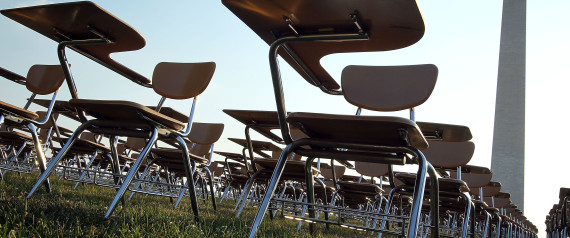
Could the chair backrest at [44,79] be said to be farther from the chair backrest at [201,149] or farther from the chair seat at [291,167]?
the chair backrest at [201,149]

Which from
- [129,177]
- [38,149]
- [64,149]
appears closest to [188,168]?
[129,177]

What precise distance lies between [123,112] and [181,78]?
2.84ft

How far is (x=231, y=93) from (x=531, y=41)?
16530 millimetres

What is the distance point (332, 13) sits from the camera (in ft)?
4.35

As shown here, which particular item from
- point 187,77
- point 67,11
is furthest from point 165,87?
point 67,11

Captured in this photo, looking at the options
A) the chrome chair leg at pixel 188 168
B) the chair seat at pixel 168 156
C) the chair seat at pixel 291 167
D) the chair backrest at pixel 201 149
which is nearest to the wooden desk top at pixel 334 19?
the chrome chair leg at pixel 188 168

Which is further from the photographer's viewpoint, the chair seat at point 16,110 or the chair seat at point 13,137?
the chair seat at point 13,137

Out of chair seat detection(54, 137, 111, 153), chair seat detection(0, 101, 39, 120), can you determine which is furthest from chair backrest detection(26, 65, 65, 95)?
chair seat detection(0, 101, 39, 120)

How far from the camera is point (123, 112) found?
1990 millimetres

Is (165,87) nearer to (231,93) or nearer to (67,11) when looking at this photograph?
(67,11)

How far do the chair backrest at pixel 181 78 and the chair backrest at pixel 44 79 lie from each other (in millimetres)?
868

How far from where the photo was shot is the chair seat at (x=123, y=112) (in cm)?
186

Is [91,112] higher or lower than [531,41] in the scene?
lower

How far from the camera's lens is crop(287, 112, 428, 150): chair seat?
1386 mm
